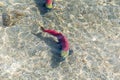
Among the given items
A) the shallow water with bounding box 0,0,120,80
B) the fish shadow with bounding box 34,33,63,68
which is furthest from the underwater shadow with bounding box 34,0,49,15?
the fish shadow with bounding box 34,33,63,68

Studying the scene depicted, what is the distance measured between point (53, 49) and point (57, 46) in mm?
186

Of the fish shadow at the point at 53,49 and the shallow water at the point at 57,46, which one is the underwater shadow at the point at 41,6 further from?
the fish shadow at the point at 53,49

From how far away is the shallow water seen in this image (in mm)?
7773

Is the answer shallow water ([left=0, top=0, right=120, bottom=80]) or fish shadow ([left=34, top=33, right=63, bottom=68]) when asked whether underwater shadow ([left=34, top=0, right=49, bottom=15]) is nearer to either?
shallow water ([left=0, top=0, right=120, bottom=80])

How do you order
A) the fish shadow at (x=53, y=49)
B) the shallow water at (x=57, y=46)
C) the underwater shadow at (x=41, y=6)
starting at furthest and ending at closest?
the underwater shadow at (x=41, y=6) → the fish shadow at (x=53, y=49) → the shallow water at (x=57, y=46)

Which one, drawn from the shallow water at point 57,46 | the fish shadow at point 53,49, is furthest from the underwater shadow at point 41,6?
the fish shadow at point 53,49

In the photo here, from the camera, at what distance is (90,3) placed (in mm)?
9570

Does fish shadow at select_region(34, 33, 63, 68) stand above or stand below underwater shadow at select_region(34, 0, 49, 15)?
below

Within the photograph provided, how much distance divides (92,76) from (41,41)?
1.96m

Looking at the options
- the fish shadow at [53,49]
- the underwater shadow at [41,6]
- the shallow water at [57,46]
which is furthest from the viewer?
the underwater shadow at [41,6]

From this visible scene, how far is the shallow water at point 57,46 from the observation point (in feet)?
25.5

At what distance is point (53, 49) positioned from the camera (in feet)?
27.1

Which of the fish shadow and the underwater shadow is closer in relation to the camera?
the fish shadow

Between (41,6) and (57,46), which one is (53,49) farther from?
(41,6)
